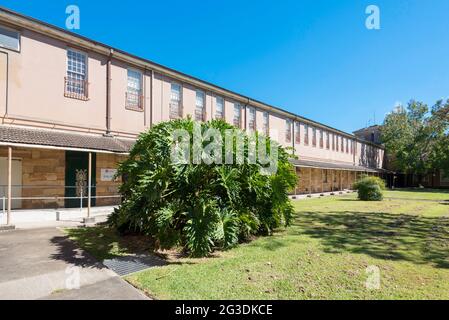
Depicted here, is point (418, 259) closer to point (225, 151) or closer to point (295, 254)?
point (295, 254)

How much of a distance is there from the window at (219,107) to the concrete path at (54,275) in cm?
1455

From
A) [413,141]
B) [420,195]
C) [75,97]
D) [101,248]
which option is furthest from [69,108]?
[413,141]

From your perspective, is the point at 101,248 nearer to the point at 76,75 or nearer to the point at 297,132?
the point at 76,75

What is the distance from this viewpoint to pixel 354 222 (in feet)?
36.0

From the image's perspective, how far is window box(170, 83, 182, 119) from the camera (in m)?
17.2

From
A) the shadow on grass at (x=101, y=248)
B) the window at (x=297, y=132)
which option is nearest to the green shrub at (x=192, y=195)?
the shadow on grass at (x=101, y=248)

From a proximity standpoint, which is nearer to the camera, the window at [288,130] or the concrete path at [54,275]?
the concrete path at [54,275]

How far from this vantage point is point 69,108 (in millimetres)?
12805

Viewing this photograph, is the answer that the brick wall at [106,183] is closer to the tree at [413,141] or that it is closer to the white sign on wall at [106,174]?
the white sign on wall at [106,174]

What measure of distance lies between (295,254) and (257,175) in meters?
2.15

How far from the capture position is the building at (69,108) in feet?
36.5

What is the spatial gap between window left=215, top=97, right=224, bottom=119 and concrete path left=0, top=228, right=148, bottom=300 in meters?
14.5

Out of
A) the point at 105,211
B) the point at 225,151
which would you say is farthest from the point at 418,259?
the point at 105,211

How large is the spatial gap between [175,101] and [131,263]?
1313cm
